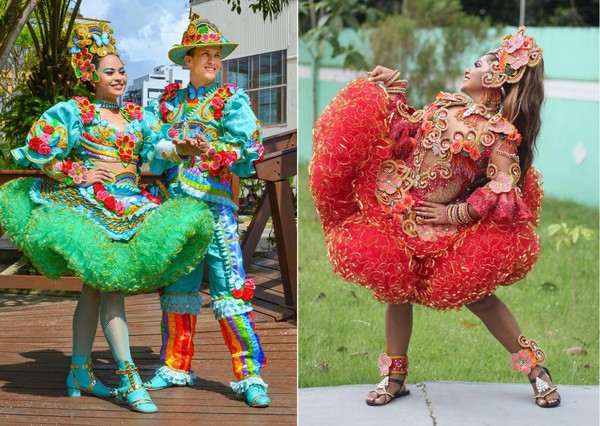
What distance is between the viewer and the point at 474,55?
20.6 feet

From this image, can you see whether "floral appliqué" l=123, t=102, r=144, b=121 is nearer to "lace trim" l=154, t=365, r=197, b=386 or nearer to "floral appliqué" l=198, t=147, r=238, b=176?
"floral appliqué" l=198, t=147, r=238, b=176

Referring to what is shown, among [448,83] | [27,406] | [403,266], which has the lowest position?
[27,406]

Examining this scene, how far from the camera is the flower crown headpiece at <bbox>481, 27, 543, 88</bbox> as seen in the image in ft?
9.19

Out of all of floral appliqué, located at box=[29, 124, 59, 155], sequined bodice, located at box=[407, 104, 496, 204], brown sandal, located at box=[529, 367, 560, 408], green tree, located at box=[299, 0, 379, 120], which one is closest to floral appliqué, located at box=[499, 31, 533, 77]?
sequined bodice, located at box=[407, 104, 496, 204]

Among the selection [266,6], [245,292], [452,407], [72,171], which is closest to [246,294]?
[245,292]

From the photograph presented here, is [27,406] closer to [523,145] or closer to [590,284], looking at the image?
[523,145]

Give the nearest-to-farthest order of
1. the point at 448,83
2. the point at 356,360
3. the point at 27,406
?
the point at 27,406
the point at 356,360
the point at 448,83

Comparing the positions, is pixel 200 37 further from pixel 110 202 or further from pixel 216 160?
pixel 110 202

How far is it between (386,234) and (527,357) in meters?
0.65

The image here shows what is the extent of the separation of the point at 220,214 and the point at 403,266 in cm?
66

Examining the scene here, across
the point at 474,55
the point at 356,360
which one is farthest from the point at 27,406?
the point at 474,55

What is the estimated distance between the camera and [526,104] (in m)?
2.82

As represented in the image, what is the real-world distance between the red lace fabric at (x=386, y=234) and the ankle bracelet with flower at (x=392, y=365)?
302 millimetres

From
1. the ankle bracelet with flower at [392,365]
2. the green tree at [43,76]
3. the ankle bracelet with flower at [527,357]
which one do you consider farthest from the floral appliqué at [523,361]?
the green tree at [43,76]
